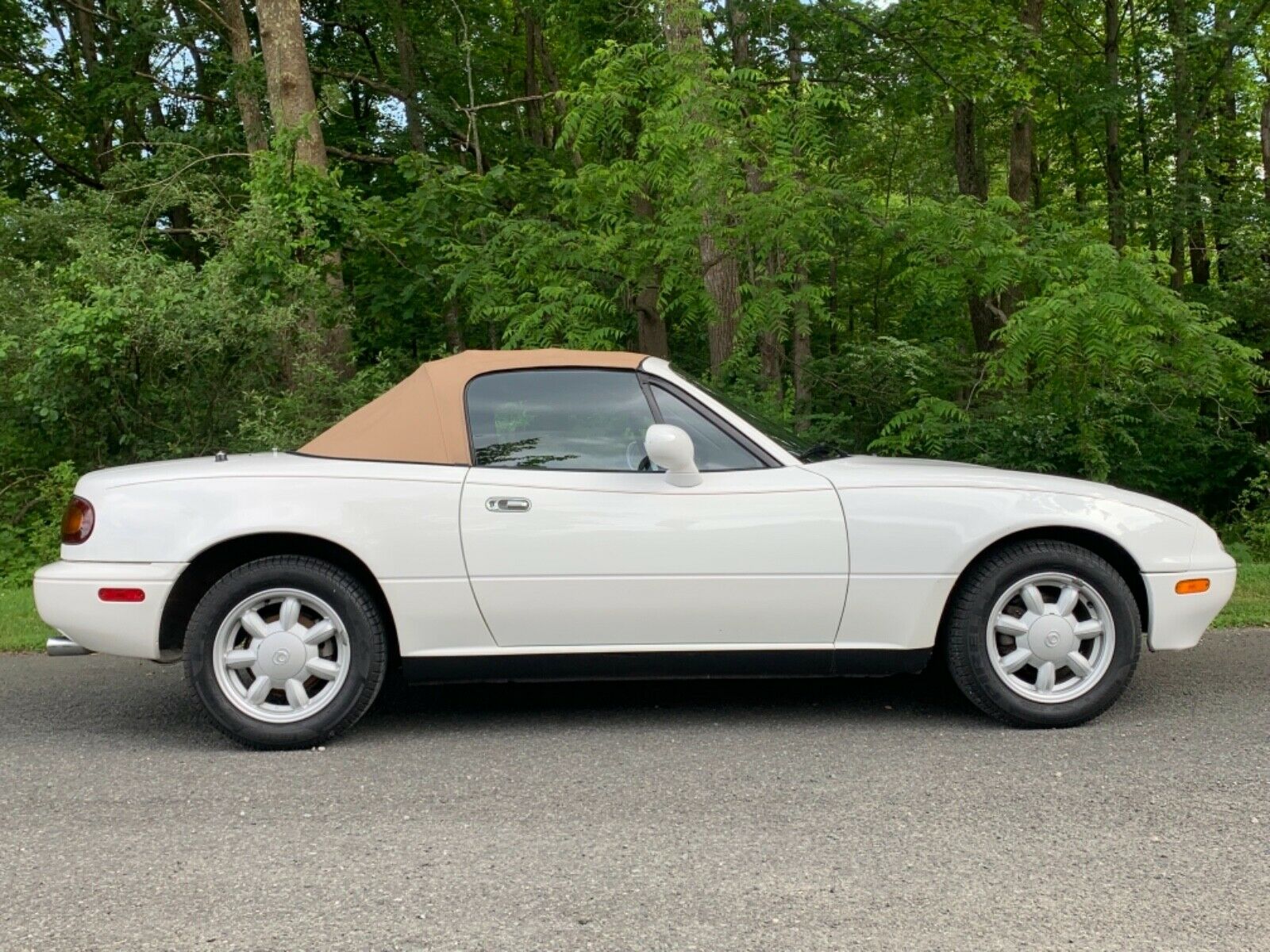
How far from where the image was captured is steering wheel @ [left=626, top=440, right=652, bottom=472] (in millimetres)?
4488

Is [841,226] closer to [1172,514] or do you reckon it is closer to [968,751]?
[1172,514]

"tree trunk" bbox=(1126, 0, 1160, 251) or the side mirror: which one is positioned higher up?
"tree trunk" bbox=(1126, 0, 1160, 251)

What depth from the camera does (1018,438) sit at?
9.64 meters

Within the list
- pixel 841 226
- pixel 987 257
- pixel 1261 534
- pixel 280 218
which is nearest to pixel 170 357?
→ pixel 280 218

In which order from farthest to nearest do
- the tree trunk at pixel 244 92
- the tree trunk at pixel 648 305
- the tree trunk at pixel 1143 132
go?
the tree trunk at pixel 1143 132 < the tree trunk at pixel 244 92 < the tree trunk at pixel 648 305

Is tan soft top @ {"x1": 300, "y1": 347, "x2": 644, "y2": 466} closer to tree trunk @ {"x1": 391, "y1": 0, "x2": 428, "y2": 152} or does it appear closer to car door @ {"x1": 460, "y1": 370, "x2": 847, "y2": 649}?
car door @ {"x1": 460, "y1": 370, "x2": 847, "y2": 649}

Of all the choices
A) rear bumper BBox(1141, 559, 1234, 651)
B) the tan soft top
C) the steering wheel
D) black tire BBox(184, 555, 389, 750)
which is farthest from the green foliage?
black tire BBox(184, 555, 389, 750)

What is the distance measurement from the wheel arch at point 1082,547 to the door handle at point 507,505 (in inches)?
67.4

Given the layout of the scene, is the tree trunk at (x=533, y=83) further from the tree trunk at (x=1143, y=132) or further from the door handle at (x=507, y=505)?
the door handle at (x=507, y=505)

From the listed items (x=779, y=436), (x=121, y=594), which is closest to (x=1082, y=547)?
(x=779, y=436)

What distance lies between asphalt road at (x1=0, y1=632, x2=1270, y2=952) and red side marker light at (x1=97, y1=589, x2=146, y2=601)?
2.00 feet

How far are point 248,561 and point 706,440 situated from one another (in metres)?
1.93

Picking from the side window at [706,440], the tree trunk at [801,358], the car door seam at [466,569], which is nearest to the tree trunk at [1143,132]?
the tree trunk at [801,358]

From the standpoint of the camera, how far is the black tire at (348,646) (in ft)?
14.2
